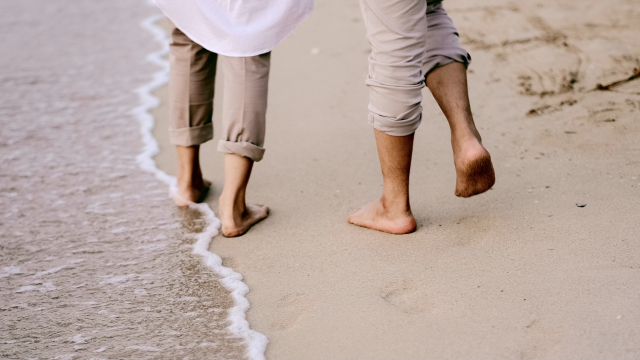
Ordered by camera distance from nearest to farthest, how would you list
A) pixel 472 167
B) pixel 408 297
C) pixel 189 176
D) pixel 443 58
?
pixel 408 297 < pixel 472 167 < pixel 443 58 < pixel 189 176

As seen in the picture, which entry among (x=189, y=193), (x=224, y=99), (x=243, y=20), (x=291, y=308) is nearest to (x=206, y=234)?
(x=189, y=193)

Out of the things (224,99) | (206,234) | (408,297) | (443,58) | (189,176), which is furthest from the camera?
(189,176)

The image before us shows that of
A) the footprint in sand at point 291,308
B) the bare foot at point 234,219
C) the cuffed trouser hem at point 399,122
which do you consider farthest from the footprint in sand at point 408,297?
the bare foot at point 234,219

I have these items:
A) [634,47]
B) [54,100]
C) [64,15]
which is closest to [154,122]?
[54,100]

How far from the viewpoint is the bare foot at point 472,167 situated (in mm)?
1835

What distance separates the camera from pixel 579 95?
9.38 ft

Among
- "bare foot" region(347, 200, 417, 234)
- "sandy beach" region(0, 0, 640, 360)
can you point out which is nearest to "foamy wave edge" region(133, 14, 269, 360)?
"sandy beach" region(0, 0, 640, 360)

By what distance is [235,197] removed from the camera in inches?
85.8

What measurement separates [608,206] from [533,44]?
5.68 ft

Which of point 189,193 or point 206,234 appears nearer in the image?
point 206,234

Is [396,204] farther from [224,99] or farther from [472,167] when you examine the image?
[224,99]

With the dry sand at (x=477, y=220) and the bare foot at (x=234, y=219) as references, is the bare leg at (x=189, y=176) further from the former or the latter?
the bare foot at (x=234, y=219)

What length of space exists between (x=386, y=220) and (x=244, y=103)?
0.62 meters

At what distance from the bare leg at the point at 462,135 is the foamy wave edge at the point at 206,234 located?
0.75 m
